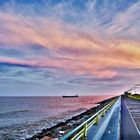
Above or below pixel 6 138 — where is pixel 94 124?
above

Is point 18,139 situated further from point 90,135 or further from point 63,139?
point 63,139

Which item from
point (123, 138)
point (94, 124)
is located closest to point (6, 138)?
point (94, 124)

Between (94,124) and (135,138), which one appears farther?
(94,124)

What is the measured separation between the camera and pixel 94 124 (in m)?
18.5

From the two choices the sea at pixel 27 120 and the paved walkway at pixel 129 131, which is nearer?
the paved walkway at pixel 129 131

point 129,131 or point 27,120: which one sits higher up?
point 129,131

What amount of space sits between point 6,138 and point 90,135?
23.9m

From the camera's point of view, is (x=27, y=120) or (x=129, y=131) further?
(x=27, y=120)

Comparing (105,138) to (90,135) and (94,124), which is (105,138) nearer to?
(90,135)

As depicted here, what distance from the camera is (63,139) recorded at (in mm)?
7047

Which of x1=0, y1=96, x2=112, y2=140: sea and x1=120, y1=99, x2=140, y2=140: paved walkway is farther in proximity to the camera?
x1=0, y1=96, x2=112, y2=140: sea

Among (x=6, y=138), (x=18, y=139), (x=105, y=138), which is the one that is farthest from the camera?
(x=6, y=138)

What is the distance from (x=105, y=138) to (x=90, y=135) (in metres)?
0.77

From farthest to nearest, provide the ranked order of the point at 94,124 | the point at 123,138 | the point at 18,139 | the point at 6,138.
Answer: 1. the point at 6,138
2. the point at 18,139
3. the point at 94,124
4. the point at 123,138
